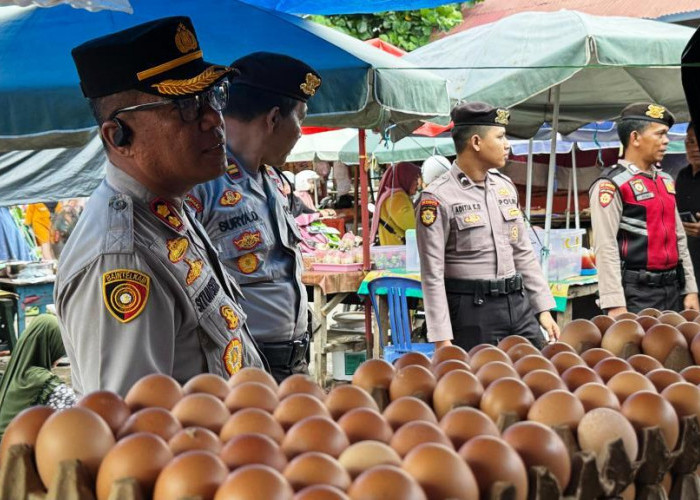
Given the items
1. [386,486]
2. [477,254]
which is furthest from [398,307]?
[386,486]

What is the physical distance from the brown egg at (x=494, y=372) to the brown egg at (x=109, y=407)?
0.78m

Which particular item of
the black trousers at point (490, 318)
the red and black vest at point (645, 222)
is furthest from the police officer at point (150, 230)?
the red and black vest at point (645, 222)

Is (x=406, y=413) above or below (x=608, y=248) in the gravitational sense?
below

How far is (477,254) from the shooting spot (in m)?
4.85

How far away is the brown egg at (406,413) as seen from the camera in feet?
5.47

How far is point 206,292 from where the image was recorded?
2279 millimetres

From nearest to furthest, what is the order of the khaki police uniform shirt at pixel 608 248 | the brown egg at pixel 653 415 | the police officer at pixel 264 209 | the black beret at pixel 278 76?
the brown egg at pixel 653 415, the police officer at pixel 264 209, the black beret at pixel 278 76, the khaki police uniform shirt at pixel 608 248

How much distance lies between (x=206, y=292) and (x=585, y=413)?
103 cm

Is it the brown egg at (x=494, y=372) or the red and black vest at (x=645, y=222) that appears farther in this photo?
the red and black vest at (x=645, y=222)

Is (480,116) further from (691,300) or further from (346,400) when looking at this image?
(346,400)

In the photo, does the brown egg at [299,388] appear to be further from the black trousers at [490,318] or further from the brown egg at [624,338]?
the black trousers at [490,318]

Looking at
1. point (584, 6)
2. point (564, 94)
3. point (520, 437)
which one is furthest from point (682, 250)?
point (584, 6)

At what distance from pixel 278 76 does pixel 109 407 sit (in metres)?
2.06

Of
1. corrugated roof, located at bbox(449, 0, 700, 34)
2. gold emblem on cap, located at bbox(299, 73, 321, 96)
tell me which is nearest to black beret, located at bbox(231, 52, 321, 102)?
gold emblem on cap, located at bbox(299, 73, 321, 96)
